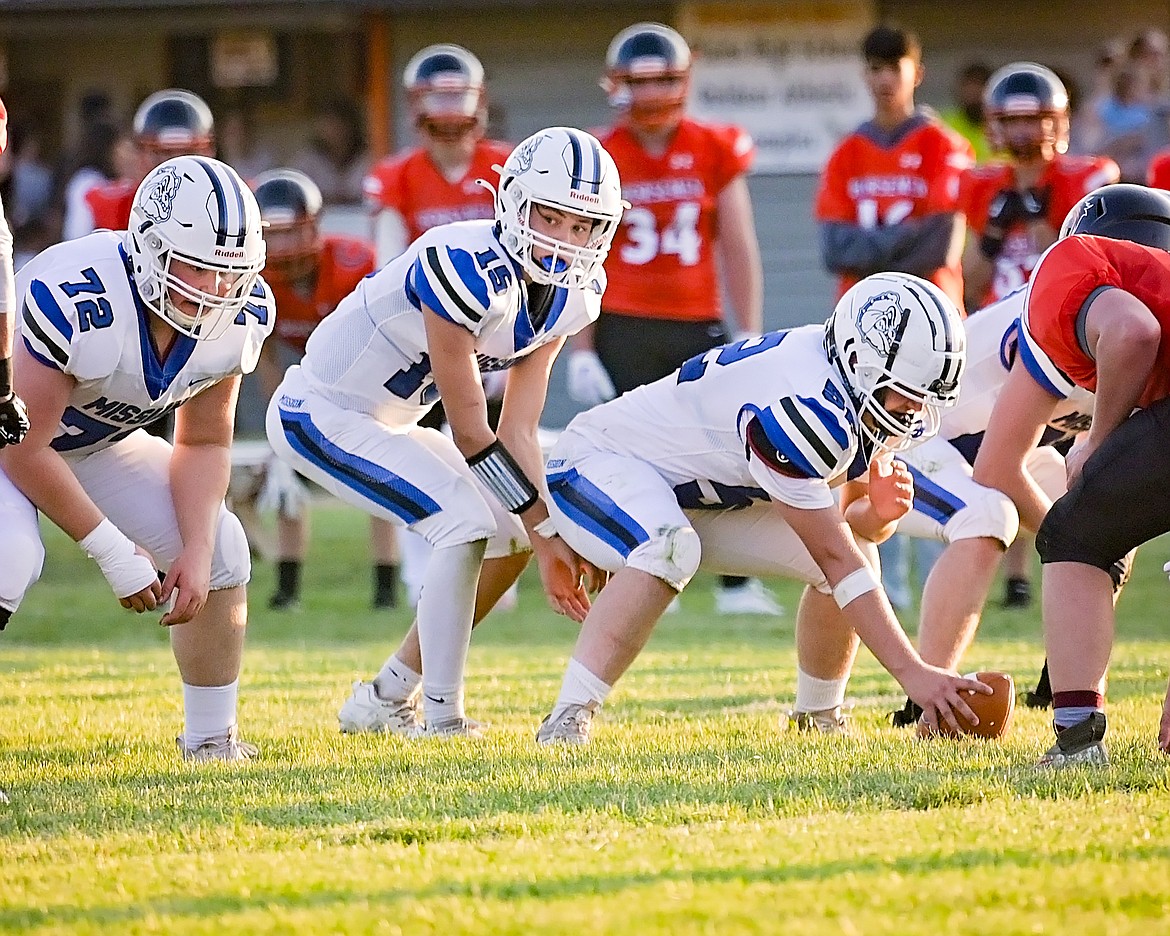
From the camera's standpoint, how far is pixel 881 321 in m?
4.21

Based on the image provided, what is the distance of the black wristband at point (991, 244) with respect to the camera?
7.41 m

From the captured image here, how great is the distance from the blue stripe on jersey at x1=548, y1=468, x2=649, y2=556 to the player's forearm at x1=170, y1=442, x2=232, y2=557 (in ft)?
2.90

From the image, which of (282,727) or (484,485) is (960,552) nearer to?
Answer: (484,485)

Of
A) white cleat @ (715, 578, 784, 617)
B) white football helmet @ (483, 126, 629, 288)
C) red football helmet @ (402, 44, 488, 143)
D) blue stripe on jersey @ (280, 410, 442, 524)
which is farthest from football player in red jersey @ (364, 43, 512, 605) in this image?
white football helmet @ (483, 126, 629, 288)

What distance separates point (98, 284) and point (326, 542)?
21.8 feet

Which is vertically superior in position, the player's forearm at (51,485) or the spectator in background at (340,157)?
the player's forearm at (51,485)

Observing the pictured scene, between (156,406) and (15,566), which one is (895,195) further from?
(15,566)

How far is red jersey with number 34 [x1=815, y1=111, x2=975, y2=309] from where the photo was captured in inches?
306

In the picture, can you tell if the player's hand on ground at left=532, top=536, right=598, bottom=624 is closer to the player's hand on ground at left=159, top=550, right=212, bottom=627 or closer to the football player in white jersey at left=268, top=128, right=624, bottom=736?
the football player in white jersey at left=268, top=128, right=624, bottom=736

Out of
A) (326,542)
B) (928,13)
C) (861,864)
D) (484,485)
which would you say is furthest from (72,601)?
(928,13)

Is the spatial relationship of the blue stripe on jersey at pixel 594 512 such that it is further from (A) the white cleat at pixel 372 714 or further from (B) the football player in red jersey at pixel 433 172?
(B) the football player in red jersey at pixel 433 172

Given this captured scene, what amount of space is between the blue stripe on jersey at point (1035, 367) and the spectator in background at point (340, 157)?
10159 mm

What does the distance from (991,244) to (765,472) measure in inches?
138

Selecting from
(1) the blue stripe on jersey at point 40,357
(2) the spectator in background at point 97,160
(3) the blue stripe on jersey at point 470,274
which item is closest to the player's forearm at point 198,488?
(1) the blue stripe on jersey at point 40,357
